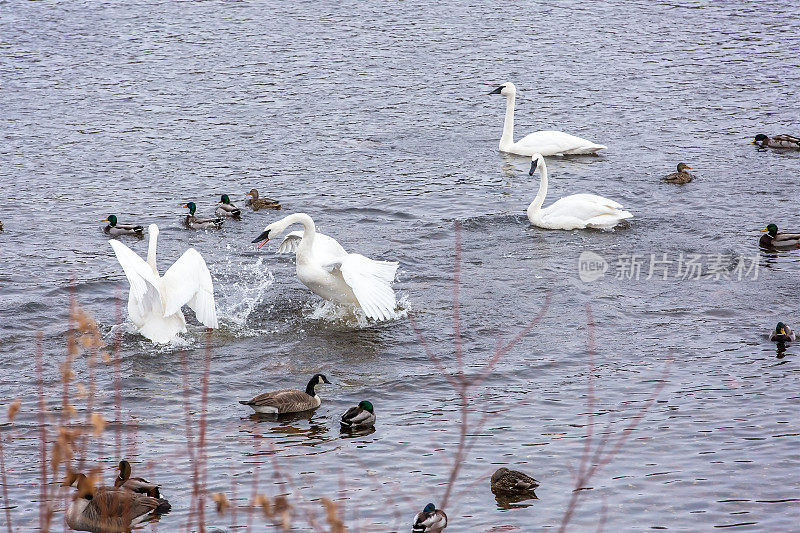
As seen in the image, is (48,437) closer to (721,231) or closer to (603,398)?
(603,398)

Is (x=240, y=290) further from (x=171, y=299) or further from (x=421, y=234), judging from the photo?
(x=421, y=234)

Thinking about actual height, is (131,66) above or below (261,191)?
above

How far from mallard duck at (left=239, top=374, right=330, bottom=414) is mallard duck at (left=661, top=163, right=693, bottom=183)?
29.3 ft

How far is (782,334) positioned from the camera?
11.6 m

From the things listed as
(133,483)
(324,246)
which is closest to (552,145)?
(324,246)

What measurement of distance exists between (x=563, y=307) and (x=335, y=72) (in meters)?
12.1

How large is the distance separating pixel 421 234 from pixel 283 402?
5757 millimetres

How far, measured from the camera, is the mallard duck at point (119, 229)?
1521cm

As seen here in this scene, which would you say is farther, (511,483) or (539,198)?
(539,198)

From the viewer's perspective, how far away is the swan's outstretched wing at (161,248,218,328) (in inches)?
461

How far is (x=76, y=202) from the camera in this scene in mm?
16562

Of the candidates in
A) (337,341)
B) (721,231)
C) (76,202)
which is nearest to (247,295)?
(337,341)

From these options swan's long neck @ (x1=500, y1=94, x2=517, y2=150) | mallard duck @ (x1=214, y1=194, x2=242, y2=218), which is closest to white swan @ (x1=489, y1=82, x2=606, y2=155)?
swan's long neck @ (x1=500, y1=94, x2=517, y2=150)

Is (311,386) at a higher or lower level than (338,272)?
lower
